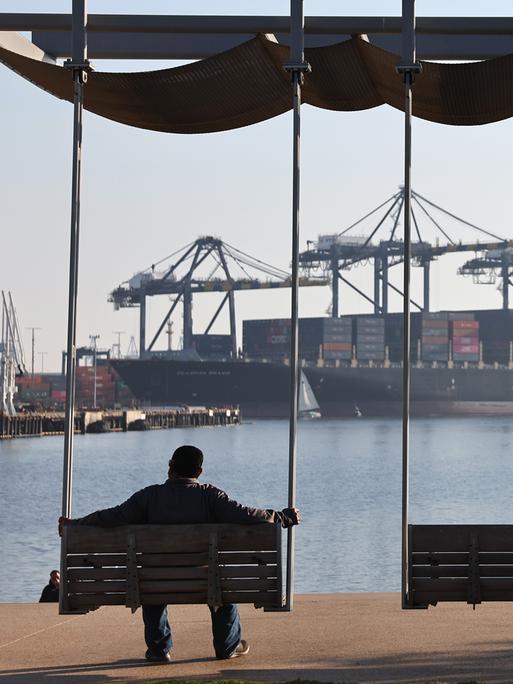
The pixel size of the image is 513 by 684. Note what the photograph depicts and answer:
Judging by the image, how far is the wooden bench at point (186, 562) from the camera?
17.9ft

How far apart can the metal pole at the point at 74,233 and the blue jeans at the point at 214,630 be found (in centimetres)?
64

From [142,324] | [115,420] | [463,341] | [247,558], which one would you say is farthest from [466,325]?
[247,558]

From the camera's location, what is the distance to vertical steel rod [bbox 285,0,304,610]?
611 centimetres

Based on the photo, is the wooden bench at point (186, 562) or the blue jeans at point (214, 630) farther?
the blue jeans at point (214, 630)

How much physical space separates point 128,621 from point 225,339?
119216mm

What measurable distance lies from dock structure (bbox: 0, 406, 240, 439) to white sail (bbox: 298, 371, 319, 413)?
17.6 ft

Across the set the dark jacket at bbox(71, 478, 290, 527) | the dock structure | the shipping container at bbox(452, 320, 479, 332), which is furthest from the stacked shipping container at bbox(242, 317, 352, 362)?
the dark jacket at bbox(71, 478, 290, 527)

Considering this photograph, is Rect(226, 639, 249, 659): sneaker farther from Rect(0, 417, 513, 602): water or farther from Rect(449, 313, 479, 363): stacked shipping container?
Rect(449, 313, 479, 363): stacked shipping container

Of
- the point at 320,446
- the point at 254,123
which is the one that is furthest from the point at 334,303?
the point at 254,123

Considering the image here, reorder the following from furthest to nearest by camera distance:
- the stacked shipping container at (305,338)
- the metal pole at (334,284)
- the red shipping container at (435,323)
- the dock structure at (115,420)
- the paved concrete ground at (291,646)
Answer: the metal pole at (334,284) → the red shipping container at (435,323) → the stacked shipping container at (305,338) → the dock structure at (115,420) → the paved concrete ground at (291,646)

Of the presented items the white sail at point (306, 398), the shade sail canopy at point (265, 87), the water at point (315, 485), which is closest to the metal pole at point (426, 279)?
the white sail at point (306, 398)

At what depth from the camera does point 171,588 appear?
5.48 metres

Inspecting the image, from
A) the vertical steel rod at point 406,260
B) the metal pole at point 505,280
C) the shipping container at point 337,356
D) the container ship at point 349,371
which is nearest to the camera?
the vertical steel rod at point 406,260

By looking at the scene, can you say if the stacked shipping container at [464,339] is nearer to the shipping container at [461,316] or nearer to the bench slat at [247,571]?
the shipping container at [461,316]
